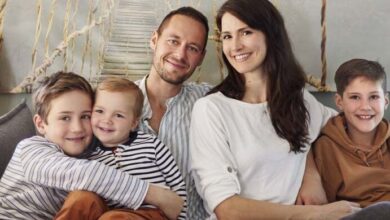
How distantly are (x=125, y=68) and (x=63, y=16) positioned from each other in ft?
1.24

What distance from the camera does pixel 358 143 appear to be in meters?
1.73

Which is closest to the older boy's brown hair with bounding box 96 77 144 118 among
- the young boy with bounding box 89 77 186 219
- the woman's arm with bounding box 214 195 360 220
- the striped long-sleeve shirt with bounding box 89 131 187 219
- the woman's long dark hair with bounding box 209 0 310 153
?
the young boy with bounding box 89 77 186 219

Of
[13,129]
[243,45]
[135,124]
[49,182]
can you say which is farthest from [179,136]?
[13,129]

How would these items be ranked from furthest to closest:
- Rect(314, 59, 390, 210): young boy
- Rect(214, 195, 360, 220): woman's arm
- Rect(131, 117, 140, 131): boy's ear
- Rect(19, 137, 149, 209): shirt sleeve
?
Rect(314, 59, 390, 210): young boy
Rect(131, 117, 140, 131): boy's ear
Rect(214, 195, 360, 220): woman's arm
Rect(19, 137, 149, 209): shirt sleeve

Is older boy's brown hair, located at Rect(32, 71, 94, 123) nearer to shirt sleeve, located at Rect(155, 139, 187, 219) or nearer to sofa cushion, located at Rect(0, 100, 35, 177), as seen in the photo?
sofa cushion, located at Rect(0, 100, 35, 177)

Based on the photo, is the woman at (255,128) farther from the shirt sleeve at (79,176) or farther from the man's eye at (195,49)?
the shirt sleeve at (79,176)

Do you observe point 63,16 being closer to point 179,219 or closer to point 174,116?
point 174,116

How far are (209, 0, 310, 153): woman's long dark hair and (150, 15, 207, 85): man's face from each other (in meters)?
0.13

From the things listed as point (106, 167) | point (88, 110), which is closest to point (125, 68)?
point (88, 110)

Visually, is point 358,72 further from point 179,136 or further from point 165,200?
point 165,200

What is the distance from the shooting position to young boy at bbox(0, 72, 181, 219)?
4.36 ft

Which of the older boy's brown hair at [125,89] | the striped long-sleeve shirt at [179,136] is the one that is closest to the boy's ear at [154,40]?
the striped long-sleeve shirt at [179,136]

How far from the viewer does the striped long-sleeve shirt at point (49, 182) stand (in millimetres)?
1321

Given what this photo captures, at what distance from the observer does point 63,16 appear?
195 cm
